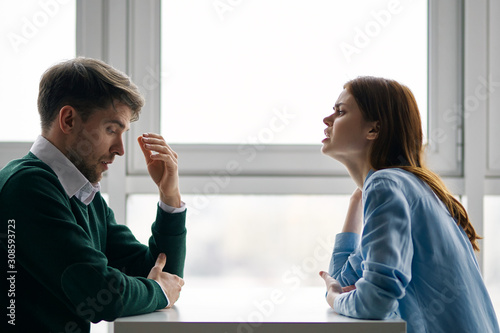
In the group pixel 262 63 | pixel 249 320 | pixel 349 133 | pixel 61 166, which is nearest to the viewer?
pixel 249 320

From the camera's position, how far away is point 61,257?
107cm

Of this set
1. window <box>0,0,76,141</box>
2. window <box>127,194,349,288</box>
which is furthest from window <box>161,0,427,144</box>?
window <box>0,0,76,141</box>

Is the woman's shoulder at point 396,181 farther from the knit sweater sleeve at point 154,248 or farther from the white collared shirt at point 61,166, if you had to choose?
the white collared shirt at point 61,166

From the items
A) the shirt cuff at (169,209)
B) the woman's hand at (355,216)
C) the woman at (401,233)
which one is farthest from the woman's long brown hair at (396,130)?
the shirt cuff at (169,209)

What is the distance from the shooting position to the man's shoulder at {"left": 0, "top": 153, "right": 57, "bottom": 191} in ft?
3.65

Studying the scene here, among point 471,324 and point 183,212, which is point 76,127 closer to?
point 183,212

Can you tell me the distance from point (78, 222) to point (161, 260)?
23 centimetres

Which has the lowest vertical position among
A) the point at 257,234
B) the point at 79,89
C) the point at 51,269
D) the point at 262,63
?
the point at 257,234

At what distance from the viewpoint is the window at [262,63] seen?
194 centimetres

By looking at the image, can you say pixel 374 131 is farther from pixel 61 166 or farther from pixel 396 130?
pixel 61 166

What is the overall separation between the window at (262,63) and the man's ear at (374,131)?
0.65 m

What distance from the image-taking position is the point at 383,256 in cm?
104

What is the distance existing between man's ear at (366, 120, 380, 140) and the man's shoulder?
754 mm

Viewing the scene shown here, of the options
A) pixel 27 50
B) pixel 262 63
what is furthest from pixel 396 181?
pixel 27 50
